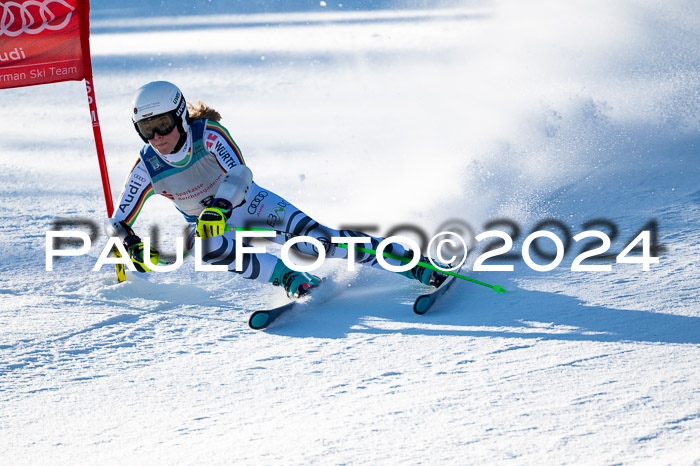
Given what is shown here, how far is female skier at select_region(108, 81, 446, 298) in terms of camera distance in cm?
400

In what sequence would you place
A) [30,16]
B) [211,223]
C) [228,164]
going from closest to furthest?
[211,223] → [228,164] → [30,16]

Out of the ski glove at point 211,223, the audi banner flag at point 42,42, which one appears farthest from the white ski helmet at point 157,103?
the audi banner flag at point 42,42

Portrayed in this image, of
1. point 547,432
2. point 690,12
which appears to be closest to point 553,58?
point 690,12

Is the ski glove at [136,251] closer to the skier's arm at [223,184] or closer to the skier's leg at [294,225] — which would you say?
the skier's arm at [223,184]

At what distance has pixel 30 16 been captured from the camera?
502 centimetres

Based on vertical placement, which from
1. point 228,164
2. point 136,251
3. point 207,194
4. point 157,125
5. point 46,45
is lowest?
point 136,251

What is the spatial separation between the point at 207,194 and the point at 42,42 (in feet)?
5.46

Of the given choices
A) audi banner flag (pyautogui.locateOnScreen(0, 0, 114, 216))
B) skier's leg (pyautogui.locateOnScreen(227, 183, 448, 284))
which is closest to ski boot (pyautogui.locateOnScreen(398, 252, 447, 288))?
skier's leg (pyautogui.locateOnScreen(227, 183, 448, 284))

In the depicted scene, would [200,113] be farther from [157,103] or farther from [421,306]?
[421,306]

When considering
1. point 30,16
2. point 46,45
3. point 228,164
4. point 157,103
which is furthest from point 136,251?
point 30,16

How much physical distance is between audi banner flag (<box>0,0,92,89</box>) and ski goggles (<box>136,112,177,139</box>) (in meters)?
1.41

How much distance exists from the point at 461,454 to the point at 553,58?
7414 millimetres

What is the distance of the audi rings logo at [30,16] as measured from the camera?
501 centimetres

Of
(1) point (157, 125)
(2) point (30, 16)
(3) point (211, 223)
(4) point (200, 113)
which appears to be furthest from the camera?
(2) point (30, 16)
